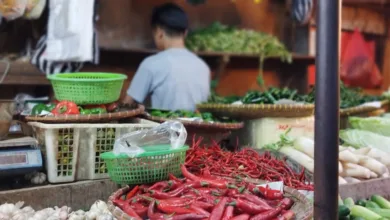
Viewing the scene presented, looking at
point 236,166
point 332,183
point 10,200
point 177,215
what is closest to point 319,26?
point 332,183

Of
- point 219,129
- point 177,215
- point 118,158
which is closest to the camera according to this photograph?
point 177,215

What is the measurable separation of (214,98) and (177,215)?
290 cm

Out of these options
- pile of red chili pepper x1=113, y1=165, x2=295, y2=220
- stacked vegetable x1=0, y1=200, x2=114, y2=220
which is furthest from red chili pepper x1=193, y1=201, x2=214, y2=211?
stacked vegetable x1=0, y1=200, x2=114, y2=220

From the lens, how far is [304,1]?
243 inches

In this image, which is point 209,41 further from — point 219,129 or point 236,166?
point 236,166

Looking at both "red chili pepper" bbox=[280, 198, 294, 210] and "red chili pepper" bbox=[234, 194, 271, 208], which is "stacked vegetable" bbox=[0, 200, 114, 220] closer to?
"red chili pepper" bbox=[234, 194, 271, 208]

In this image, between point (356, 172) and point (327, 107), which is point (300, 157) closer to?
point (356, 172)

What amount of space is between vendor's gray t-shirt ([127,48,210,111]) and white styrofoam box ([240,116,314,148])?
0.75 meters

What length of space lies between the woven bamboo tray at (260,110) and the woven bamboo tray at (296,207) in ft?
5.39

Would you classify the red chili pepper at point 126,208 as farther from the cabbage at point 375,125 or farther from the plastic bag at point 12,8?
the cabbage at point 375,125

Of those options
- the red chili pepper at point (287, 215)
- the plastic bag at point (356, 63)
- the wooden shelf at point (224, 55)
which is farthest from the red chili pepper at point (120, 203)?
the plastic bag at point (356, 63)

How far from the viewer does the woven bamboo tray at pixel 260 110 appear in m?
4.06

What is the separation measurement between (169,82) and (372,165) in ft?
6.87

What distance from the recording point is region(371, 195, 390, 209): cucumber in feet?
10.7
